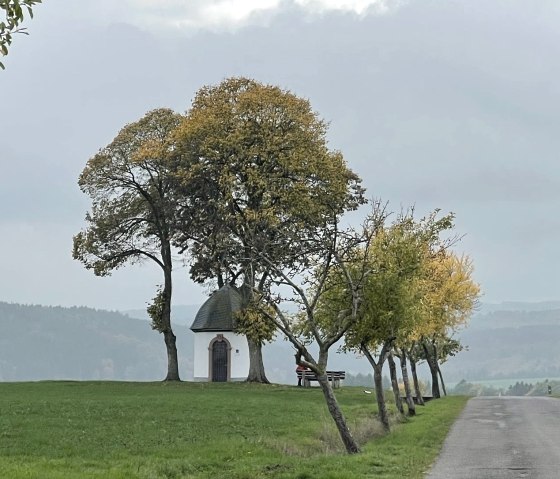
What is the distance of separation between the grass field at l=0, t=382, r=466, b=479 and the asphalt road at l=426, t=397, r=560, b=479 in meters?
0.67

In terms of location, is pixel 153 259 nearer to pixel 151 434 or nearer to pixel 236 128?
pixel 236 128

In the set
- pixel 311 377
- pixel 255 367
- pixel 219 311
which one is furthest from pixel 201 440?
pixel 219 311

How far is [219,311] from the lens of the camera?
233 ft

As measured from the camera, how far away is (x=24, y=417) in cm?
A: 2958

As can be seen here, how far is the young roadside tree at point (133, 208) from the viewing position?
194ft

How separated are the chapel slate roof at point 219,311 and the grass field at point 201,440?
86.7ft

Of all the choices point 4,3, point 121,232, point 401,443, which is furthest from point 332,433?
point 121,232

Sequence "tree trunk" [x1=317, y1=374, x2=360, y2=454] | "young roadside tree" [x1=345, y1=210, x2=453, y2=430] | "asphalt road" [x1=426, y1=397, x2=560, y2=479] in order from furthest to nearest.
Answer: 1. "young roadside tree" [x1=345, y1=210, x2=453, y2=430]
2. "tree trunk" [x1=317, y1=374, x2=360, y2=454]
3. "asphalt road" [x1=426, y1=397, x2=560, y2=479]

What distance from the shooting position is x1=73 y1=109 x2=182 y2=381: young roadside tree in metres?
59.0

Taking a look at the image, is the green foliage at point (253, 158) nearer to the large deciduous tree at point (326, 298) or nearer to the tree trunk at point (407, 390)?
the tree trunk at point (407, 390)

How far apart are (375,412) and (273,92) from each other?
78.0 feet

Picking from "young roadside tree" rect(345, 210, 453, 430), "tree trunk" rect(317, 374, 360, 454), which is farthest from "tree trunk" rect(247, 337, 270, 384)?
"tree trunk" rect(317, 374, 360, 454)

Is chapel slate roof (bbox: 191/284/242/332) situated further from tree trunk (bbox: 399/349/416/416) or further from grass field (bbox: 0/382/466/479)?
tree trunk (bbox: 399/349/416/416)

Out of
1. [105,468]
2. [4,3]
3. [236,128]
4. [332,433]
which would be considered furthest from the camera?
[236,128]
